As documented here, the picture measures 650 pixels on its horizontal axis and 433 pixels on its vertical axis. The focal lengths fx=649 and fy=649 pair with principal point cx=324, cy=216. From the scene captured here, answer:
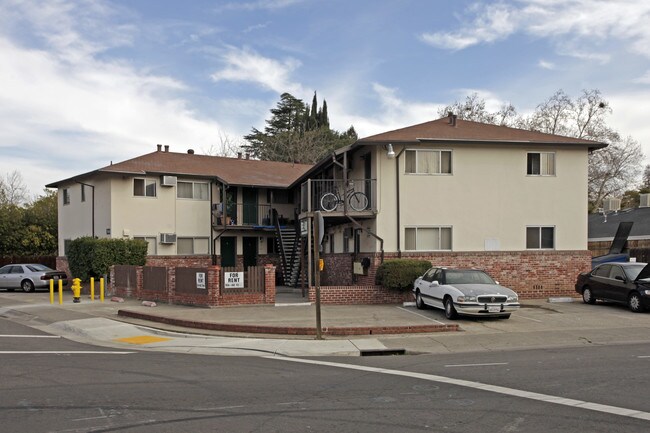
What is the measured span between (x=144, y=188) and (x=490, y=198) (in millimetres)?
17196

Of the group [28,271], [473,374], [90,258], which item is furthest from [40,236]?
[473,374]

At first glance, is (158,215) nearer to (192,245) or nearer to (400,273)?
(192,245)

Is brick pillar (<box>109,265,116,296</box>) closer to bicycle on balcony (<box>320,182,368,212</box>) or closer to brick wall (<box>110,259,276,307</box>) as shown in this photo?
brick wall (<box>110,259,276,307</box>)

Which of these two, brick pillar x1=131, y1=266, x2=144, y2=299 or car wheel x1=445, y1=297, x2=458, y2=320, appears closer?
car wheel x1=445, y1=297, x2=458, y2=320

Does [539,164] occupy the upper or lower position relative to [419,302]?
upper

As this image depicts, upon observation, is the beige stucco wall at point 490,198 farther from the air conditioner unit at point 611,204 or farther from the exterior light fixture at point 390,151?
the air conditioner unit at point 611,204

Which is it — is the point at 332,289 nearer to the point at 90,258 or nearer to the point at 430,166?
the point at 430,166

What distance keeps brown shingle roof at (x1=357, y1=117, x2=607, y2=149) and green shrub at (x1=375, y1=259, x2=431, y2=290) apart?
433 cm

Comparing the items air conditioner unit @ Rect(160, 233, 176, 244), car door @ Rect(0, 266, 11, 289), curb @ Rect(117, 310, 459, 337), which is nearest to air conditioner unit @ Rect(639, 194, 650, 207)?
air conditioner unit @ Rect(160, 233, 176, 244)

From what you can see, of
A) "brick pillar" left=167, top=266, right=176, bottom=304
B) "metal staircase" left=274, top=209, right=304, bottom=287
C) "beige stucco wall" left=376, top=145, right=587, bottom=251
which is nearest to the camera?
"brick pillar" left=167, top=266, right=176, bottom=304

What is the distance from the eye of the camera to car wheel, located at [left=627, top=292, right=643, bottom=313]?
63.6 feet

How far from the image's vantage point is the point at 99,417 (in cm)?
738

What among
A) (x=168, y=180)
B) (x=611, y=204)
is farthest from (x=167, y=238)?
(x=611, y=204)

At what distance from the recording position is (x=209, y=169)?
1366 inches
